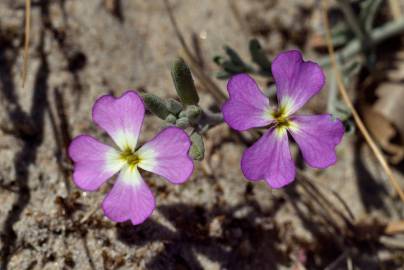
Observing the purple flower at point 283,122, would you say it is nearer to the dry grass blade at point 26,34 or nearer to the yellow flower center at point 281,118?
the yellow flower center at point 281,118

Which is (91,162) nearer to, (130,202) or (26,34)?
(130,202)

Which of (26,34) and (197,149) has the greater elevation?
(26,34)

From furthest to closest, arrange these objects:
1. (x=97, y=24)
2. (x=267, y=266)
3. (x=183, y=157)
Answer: (x=97, y=24)
(x=267, y=266)
(x=183, y=157)

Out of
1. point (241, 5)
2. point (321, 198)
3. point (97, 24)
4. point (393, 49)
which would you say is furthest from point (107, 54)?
point (393, 49)

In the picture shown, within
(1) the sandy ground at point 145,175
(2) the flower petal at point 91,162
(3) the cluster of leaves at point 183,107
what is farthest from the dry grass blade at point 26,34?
(3) the cluster of leaves at point 183,107

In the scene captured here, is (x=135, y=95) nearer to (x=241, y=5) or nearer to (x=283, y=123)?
(x=283, y=123)

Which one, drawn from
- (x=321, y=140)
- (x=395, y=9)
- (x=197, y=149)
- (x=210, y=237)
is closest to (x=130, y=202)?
(x=197, y=149)
